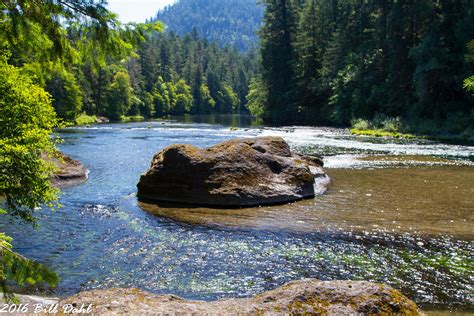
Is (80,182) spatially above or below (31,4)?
below

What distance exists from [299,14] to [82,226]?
230ft

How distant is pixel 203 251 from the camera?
1107 cm

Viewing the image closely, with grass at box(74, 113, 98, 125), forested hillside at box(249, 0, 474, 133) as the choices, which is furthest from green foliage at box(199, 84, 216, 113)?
grass at box(74, 113, 98, 125)

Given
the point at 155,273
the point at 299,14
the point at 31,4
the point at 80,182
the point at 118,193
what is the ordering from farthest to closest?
the point at 299,14 < the point at 80,182 < the point at 118,193 < the point at 155,273 < the point at 31,4

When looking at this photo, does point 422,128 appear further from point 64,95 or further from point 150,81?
point 150,81

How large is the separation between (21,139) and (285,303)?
508 cm

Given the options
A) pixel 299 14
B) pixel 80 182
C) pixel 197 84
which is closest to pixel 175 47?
pixel 197 84

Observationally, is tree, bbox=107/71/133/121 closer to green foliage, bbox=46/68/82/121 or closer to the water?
green foliage, bbox=46/68/82/121

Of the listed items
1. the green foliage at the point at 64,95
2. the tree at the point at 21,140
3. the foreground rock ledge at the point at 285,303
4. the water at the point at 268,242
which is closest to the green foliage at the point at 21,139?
the tree at the point at 21,140

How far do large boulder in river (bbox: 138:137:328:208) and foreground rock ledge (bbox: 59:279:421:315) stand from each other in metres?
9.39

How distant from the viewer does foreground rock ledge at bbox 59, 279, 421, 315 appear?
595 cm

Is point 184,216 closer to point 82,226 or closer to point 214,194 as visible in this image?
point 214,194

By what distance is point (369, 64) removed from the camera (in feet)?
193

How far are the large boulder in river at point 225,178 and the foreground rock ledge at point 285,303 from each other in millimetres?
9392
